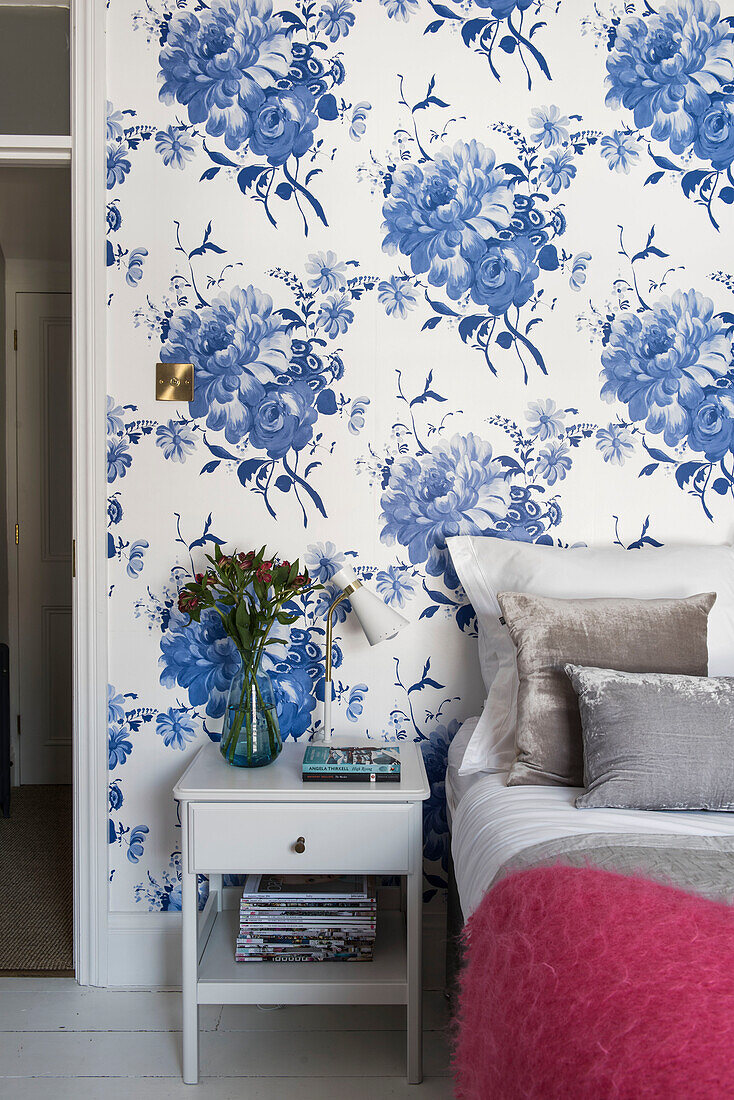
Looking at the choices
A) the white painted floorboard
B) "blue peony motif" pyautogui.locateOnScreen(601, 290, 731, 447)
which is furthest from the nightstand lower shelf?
"blue peony motif" pyautogui.locateOnScreen(601, 290, 731, 447)

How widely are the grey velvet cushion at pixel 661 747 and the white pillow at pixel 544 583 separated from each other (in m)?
0.31

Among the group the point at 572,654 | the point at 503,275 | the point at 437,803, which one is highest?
the point at 503,275

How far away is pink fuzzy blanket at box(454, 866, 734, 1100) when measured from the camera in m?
0.75

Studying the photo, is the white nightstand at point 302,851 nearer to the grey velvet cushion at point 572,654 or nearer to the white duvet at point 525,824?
the white duvet at point 525,824

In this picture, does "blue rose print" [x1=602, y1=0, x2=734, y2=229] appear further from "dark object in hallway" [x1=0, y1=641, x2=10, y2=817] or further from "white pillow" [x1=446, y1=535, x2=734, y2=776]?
"dark object in hallway" [x1=0, y1=641, x2=10, y2=817]

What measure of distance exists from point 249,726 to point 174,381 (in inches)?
34.8

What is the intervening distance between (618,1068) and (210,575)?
1.41 metres

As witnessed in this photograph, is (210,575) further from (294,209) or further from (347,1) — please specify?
(347,1)

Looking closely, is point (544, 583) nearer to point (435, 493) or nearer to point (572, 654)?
point (572, 654)

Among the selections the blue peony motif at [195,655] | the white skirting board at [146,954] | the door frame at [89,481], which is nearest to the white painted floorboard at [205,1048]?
the white skirting board at [146,954]

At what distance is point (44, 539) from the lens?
371 cm

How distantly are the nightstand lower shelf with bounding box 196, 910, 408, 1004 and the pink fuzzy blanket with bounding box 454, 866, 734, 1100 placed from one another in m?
0.61

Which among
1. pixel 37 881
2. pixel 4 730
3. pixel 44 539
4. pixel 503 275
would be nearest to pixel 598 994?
pixel 503 275

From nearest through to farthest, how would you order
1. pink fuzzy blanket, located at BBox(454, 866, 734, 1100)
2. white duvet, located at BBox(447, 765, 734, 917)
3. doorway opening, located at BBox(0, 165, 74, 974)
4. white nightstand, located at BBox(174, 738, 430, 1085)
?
pink fuzzy blanket, located at BBox(454, 866, 734, 1100) < white duvet, located at BBox(447, 765, 734, 917) < white nightstand, located at BBox(174, 738, 430, 1085) < doorway opening, located at BBox(0, 165, 74, 974)
